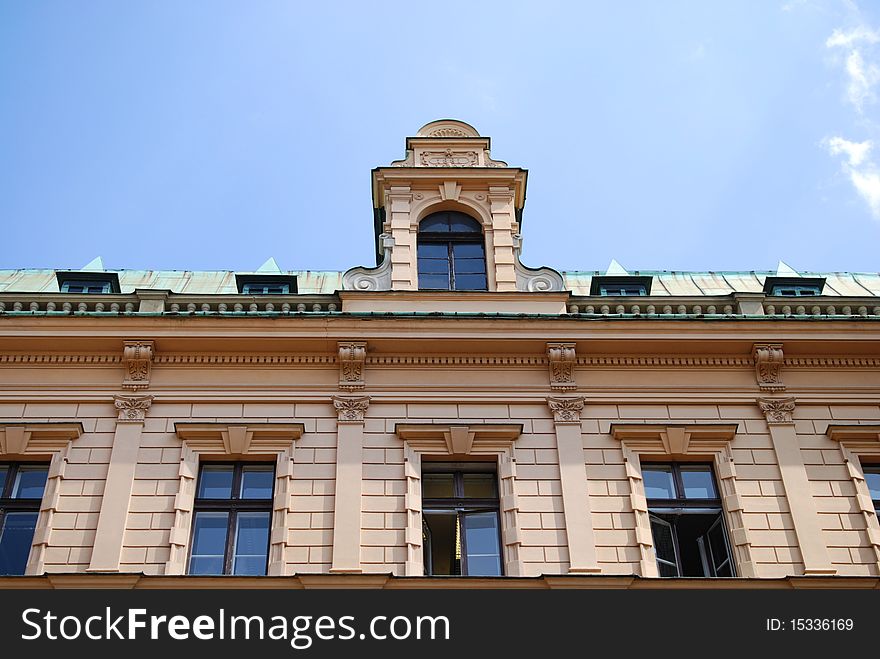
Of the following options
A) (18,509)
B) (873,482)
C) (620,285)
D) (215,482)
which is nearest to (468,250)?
(620,285)

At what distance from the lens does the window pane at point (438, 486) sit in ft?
49.5

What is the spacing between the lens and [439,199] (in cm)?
1911

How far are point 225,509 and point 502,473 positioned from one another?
403 cm

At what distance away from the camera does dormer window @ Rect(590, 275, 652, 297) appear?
1994 cm

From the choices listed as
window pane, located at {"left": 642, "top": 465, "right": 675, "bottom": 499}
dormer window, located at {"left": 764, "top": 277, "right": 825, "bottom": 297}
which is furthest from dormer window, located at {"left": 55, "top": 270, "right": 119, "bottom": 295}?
dormer window, located at {"left": 764, "top": 277, "right": 825, "bottom": 297}

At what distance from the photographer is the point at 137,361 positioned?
52.5 ft

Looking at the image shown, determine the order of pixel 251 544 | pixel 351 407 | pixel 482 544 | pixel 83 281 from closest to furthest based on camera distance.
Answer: pixel 251 544, pixel 482 544, pixel 351 407, pixel 83 281

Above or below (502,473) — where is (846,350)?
above

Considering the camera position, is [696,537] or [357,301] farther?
[357,301]

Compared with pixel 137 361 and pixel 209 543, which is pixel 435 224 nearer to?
pixel 137 361

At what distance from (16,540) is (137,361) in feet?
10.5
